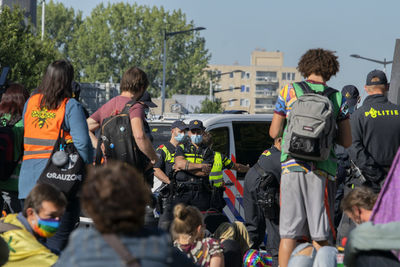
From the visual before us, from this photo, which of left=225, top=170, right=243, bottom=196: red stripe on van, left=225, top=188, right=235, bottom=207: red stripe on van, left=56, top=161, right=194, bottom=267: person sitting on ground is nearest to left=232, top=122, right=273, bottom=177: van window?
left=225, top=170, right=243, bottom=196: red stripe on van

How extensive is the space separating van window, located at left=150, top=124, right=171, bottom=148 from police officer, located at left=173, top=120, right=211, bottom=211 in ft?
8.75

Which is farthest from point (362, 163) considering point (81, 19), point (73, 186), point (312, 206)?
point (81, 19)

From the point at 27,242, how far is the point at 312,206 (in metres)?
2.18

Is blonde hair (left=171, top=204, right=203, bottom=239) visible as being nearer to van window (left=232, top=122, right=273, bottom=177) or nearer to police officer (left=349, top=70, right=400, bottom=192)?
police officer (left=349, top=70, right=400, bottom=192)

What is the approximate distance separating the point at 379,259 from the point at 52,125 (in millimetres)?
2810

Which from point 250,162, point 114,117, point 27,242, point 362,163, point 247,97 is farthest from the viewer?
point 247,97

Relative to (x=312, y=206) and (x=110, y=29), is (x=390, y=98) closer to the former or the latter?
(x=312, y=206)

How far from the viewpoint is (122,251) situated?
11.0 feet

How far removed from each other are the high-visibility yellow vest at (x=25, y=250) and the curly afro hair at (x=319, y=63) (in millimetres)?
2537

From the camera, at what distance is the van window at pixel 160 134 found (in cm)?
1202

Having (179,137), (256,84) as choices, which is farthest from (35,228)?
(256,84)

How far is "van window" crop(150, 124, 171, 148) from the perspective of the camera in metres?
12.0

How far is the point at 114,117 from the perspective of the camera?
677cm

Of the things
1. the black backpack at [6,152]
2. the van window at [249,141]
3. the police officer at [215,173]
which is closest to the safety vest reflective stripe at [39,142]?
the black backpack at [6,152]
